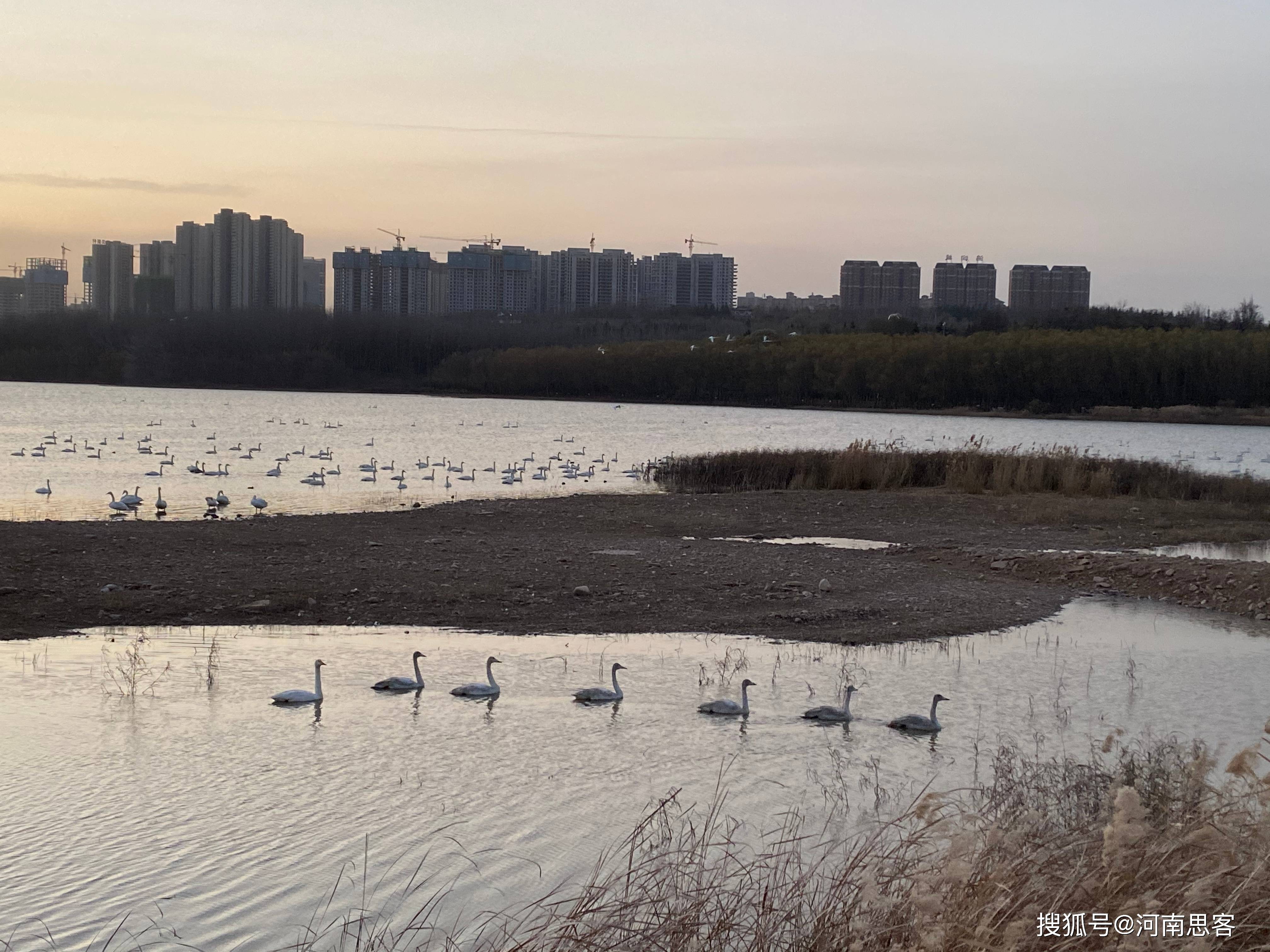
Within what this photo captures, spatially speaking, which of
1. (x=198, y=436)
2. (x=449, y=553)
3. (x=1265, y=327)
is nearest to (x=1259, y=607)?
(x=449, y=553)

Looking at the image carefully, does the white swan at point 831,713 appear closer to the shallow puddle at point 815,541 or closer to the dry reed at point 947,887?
the dry reed at point 947,887

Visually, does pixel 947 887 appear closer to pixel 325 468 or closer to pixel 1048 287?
pixel 325 468

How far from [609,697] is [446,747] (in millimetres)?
1707

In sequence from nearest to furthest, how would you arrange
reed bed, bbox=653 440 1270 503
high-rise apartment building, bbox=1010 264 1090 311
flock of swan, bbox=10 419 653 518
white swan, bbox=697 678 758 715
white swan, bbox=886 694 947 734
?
white swan, bbox=886 694 947 734 < white swan, bbox=697 678 758 715 < flock of swan, bbox=10 419 653 518 < reed bed, bbox=653 440 1270 503 < high-rise apartment building, bbox=1010 264 1090 311

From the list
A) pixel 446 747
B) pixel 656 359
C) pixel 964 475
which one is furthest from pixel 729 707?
pixel 656 359

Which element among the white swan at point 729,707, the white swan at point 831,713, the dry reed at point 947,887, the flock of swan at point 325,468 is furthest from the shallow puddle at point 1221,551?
the flock of swan at point 325,468

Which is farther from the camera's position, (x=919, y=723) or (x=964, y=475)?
(x=964, y=475)

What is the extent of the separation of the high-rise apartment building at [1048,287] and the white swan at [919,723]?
181407 millimetres

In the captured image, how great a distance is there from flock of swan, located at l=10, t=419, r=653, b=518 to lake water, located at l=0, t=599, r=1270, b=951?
1448 centimetres

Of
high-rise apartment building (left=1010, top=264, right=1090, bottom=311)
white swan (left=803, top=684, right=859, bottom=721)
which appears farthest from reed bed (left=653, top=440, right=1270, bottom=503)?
high-rise apartment building (left=1010, top=264, right=1090, bottom=311)

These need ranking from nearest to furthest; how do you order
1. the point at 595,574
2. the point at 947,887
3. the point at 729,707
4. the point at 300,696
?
the point at 947,887
the point at 729,707
the point at 300,696
the point at 595,574

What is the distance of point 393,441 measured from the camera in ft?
183

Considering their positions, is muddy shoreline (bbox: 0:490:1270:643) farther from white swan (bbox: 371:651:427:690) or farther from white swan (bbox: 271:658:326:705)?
white swan (bbox: 271:658:326:705)

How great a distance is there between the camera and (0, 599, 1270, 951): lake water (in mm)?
6977
